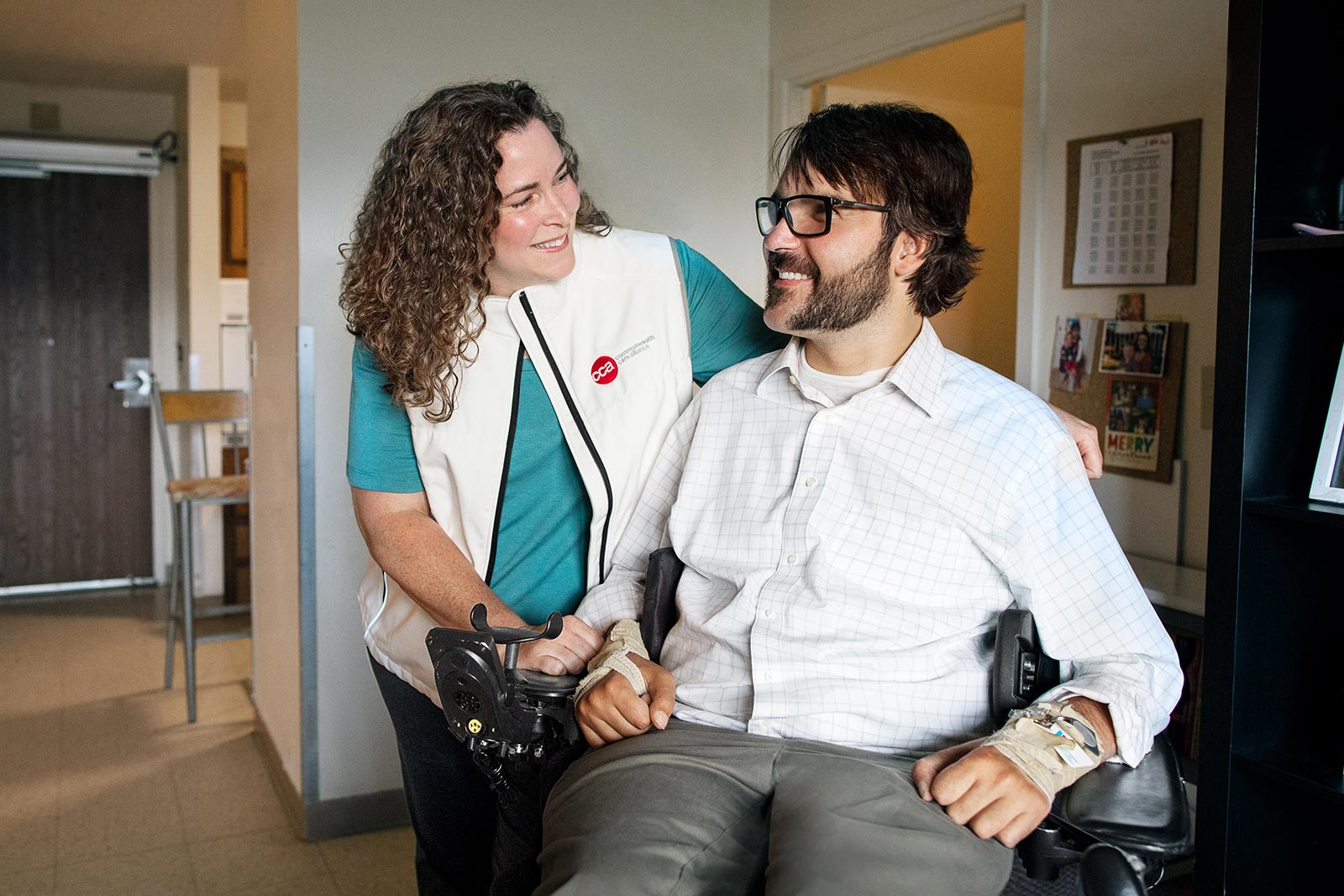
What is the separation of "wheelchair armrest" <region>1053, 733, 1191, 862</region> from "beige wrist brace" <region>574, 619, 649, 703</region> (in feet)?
1.78

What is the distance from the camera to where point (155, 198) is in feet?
19.7

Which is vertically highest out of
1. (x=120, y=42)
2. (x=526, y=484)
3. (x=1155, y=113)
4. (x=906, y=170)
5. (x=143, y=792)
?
(x=120, y=42)

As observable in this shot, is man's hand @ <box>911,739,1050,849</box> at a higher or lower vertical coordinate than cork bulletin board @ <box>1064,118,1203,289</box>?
lower

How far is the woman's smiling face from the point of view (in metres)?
1.64

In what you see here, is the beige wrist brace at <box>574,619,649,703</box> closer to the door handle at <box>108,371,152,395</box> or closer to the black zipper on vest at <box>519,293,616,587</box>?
the black zipper on vest at <box>519,293,616,587</box>

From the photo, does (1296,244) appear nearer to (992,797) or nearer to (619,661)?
(992,797)

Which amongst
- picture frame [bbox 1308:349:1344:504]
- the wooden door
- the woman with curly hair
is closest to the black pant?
the woman with curly hair

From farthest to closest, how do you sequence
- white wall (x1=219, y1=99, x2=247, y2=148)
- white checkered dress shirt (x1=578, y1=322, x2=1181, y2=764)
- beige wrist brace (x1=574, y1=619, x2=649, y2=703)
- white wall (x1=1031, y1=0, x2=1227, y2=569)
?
1. white wall (x1=219, y1=99, x2=247, y2=148)
2. white wall (x1=1031, y1=0, x2=1227, y2=569)
3. beige wrist brace (x1=574, y1=619, x2=649, y2=703)
4. white checkered dress shirt (x1=578, y1=322, x2=1181, y2=764)

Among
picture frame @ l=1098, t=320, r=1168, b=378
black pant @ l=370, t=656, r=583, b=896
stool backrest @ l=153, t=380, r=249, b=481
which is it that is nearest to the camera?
black pant @ l=370, t=656, r=583, b=896

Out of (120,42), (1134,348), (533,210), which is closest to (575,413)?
(533,210)

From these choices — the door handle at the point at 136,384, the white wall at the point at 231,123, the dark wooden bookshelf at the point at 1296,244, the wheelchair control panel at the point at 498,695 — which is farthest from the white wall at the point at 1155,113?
the door handle at the point at 136,384

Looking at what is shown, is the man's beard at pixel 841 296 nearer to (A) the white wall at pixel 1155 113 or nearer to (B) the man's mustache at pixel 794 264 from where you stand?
(B) the man's mustache at pixel 794 264

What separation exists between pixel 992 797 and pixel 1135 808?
0.15 meters

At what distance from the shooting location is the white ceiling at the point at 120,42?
4.36 meters
